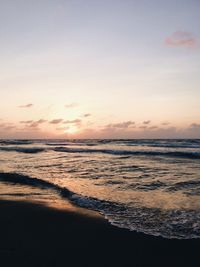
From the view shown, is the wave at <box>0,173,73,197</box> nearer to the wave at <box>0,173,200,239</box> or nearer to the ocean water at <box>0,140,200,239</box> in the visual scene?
the ocean water at <box>0,140,200,239</box>

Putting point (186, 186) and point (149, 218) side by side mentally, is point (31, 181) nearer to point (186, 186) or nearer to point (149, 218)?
point (186, 186)

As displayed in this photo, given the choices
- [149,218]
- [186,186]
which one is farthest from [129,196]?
[186,186]

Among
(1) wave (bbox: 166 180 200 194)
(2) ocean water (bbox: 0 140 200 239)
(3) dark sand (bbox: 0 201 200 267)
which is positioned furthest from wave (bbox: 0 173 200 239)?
(1) wave (bbox: 166 180 200 194)

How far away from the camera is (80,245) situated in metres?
5.71

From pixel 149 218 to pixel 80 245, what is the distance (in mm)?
2442

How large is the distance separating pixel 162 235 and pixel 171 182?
6353mm

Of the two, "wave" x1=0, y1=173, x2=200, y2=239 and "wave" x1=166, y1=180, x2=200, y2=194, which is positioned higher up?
"wave" x1=166, y1=180, x2=200, y2=194

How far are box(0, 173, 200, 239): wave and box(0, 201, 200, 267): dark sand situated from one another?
351mm

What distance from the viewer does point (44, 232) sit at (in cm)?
639

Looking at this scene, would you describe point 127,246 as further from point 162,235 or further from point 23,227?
point 23,227

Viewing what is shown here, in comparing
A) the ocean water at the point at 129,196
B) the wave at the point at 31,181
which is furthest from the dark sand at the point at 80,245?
the wave at the point at 31,181

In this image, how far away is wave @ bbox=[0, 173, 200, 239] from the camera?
657 cm

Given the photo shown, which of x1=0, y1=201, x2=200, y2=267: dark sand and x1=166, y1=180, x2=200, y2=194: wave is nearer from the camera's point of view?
x1=0, y1=201, x2=200, y2=267: dark sand

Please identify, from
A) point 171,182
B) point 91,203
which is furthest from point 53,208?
point 171,182
